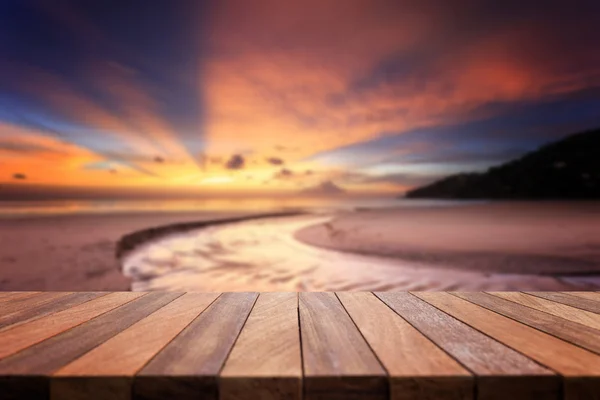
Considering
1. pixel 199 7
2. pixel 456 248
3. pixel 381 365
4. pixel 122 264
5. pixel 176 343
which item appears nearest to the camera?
pixel 381 365

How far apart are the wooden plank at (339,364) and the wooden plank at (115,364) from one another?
42 centimetres

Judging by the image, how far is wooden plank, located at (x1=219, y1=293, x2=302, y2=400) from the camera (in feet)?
2.72

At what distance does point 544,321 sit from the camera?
1304mm

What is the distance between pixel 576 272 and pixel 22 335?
6003 millimetres

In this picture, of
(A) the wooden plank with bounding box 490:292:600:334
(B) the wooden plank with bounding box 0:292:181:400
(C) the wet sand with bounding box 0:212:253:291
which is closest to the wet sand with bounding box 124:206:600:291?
(C) the wet sand with bounding box 0:212:253:291

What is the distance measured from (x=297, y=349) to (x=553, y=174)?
2079 centimetres

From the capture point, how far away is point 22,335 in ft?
3.69

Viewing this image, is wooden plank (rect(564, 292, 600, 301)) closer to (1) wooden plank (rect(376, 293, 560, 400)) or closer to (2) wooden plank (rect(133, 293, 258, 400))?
(1) wooden plank (rect(376, 293, 560, 400))

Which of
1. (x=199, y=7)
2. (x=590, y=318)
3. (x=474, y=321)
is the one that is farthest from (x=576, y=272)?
(x=199, y=7)

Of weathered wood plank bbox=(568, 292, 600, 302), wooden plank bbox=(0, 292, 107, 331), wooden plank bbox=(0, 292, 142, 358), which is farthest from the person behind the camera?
weathered wood plank bbox=(568, 292, 600, 302)

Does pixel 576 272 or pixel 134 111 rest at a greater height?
pixel 134 111

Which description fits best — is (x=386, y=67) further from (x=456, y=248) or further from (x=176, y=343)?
(x=176, y=343)

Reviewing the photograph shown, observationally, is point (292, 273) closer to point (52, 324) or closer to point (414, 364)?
point (52, 324)

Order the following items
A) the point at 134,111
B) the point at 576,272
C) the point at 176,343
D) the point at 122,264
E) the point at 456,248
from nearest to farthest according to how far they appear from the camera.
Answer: the point at 176,343 < the point at 576,272 < the point at 122,264 < the point at 456,248 < the point at 134,111
